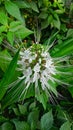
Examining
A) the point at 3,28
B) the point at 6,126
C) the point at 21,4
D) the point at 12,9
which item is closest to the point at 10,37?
the point at 3,28

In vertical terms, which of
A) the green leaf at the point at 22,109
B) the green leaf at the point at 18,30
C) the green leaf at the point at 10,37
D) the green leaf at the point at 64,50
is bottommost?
the green leaf at the point at 22,109

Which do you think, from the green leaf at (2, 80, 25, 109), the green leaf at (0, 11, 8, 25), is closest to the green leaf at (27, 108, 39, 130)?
the green leaf at (2, 80, 25, 109)

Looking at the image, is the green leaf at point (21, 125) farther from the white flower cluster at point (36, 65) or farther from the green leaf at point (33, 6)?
the green leaf at point (33, 6)

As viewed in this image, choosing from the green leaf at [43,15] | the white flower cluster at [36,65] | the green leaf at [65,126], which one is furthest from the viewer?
the green leaf at [43,15]

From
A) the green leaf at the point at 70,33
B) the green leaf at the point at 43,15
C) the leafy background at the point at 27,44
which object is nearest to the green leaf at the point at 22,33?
the leafy background at the point at 27,44

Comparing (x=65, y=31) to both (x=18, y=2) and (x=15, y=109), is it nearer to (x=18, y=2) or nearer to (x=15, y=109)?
(x=18, y=2)

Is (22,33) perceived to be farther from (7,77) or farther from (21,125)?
(21,125)
